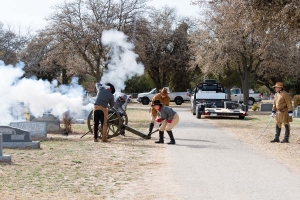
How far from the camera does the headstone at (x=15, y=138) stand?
1391 centimetres

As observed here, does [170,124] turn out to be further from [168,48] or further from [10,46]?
[168,48]

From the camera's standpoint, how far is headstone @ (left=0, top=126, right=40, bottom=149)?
13914 millimetres

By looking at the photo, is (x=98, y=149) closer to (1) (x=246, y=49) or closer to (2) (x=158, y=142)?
(2) (x=158, y=142)

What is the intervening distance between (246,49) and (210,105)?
748 cm

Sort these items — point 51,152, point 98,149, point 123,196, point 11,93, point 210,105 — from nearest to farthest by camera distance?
point 123,196
point 51,152
point 98,149
point 11,93
point 210,105

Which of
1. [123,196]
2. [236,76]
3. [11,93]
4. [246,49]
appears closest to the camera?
[123,196]

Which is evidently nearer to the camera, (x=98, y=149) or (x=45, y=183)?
(x=45, y=183)

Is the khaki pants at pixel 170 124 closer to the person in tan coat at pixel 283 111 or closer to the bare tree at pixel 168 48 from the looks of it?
the person in tan coat at pixel 283 111

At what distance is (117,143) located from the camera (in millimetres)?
16188

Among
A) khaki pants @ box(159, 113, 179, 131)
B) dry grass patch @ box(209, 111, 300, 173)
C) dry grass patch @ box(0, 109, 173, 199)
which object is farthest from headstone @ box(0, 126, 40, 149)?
dry grass patch @ box(209, 111, 300, 173)

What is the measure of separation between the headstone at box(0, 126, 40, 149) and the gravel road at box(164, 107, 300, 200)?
3.47m

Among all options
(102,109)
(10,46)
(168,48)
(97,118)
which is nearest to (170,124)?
(102,109)

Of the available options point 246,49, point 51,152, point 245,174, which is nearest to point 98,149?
point 51,152

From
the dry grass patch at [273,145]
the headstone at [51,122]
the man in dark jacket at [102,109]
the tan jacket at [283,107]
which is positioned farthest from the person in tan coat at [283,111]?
the headstone at [51,122]
